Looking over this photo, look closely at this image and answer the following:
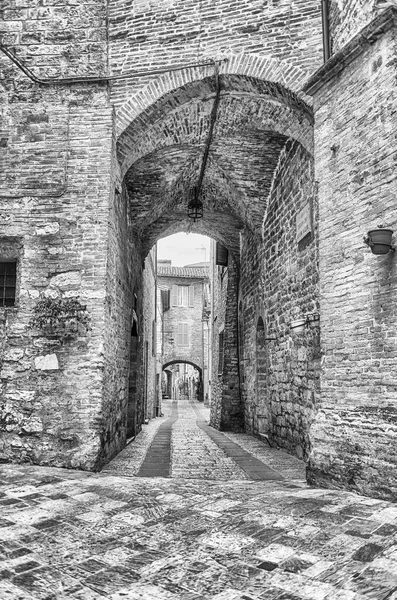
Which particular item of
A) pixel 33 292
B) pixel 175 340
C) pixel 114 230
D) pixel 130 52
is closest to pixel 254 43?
pixel 130 52

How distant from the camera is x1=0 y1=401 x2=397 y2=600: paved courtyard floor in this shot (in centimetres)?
254

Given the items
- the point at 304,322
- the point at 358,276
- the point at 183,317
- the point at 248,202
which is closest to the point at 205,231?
the point at 248,202

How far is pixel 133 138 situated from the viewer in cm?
651

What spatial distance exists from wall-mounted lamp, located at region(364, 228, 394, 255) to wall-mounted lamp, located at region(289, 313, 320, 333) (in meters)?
2.00

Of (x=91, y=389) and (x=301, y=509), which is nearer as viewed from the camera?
(x=301, y=509)

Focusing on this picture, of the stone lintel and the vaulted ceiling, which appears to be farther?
the vaulted ceiling

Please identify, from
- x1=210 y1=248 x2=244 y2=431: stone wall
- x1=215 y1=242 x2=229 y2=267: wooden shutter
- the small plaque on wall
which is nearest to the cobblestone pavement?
x1=210 y1=248 x2=244 y2=431: stone wall

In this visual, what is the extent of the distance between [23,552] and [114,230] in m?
4.38

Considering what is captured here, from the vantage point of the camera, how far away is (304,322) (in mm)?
6629

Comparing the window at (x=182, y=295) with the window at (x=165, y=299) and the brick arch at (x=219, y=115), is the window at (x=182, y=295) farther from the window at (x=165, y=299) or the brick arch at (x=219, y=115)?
the brick arch at (x=219, y=115)

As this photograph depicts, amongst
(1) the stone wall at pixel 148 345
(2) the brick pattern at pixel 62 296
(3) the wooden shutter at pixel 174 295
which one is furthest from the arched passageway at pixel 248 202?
(3) the wooden shutter at pixel 174 295

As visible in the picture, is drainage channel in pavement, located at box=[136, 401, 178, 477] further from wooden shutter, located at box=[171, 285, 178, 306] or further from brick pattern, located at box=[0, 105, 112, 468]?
wooden shutter, located at box=[171, 285, 178, 306]

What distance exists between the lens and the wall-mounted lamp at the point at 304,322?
628 centimetres

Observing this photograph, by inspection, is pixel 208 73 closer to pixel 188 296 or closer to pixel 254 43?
pixel 254 43
